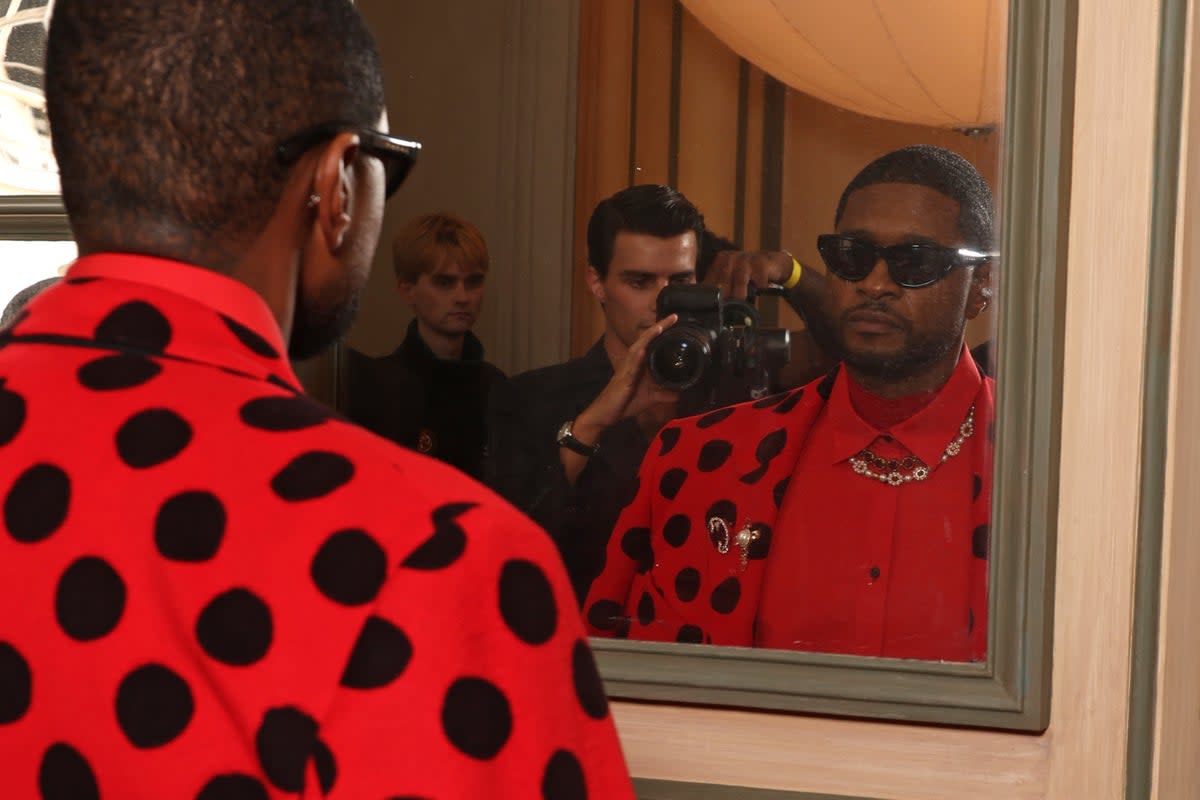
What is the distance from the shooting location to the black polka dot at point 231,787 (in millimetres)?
587

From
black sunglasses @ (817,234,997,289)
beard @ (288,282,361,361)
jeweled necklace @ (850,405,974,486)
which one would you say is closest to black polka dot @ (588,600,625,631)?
jeweled necklace @ (850,405,974,486)

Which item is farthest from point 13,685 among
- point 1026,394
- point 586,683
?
point 1026,394

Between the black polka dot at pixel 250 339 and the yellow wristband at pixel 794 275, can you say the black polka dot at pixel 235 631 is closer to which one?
the black polka dot at pixel 250 339

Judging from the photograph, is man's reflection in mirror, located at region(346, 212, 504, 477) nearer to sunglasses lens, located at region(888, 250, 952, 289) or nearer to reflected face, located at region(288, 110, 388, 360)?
sunglasses lens, located at region(888, 250, 952, 289)

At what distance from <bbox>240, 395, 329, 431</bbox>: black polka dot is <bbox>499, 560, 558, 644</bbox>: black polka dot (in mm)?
110

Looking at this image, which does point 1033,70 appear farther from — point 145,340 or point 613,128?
point 145,340

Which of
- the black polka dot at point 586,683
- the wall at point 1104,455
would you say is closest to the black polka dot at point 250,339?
the black polka dot at point 586,683

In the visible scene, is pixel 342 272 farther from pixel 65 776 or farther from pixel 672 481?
pixel 672 481

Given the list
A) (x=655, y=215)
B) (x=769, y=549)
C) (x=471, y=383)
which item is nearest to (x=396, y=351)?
(x=471, y=383)

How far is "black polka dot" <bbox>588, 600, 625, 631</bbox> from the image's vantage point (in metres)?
1.20

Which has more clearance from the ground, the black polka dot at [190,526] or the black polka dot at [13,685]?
the black polka dot at [190,526]

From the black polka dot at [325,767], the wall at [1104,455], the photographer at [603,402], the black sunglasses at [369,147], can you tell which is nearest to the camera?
the black polka dot at [325,767]

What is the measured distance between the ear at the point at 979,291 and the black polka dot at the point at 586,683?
57 cm

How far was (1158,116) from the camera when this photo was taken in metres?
1.06
